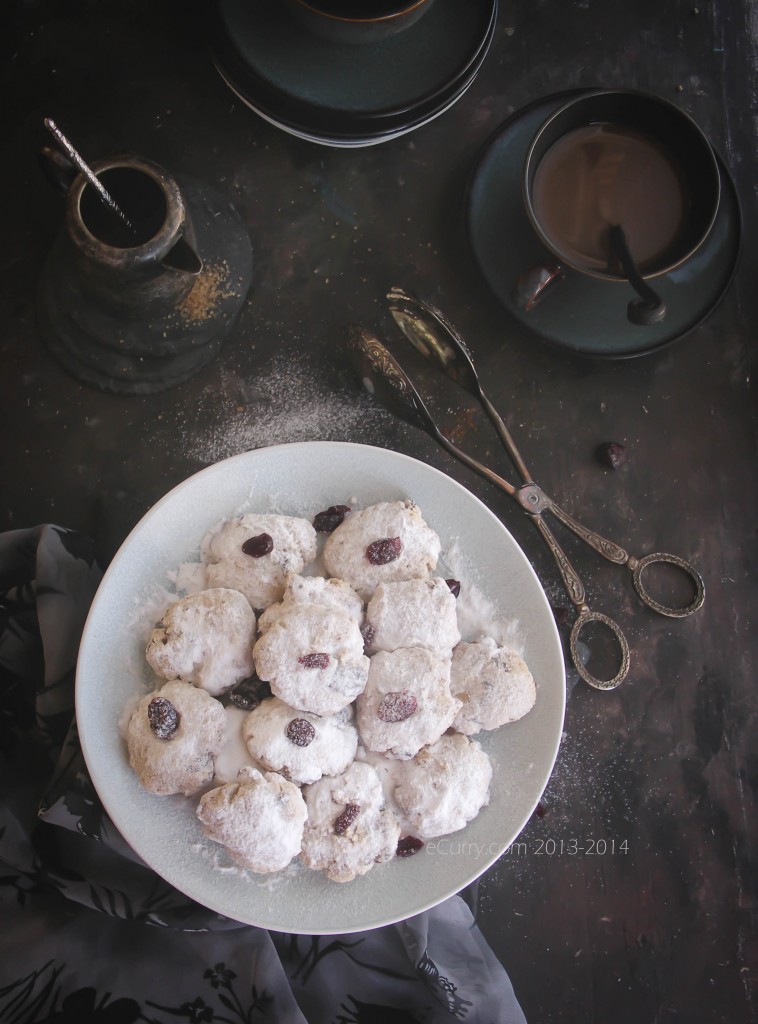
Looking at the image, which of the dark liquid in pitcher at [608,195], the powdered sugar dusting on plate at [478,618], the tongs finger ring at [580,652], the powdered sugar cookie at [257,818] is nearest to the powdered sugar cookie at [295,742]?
the powdered sugar cookie at [257,818]

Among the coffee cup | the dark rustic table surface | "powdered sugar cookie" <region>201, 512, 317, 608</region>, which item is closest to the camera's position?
"powdered sugar cookie" <region>201, 512, 317, 608</region>

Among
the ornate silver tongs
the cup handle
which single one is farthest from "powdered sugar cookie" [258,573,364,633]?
the cup handle

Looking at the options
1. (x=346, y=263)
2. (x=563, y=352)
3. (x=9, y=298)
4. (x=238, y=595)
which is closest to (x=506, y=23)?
(x=346, y=263)

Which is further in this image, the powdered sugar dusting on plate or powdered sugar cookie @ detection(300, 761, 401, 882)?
the powdered sugar dusting on plate

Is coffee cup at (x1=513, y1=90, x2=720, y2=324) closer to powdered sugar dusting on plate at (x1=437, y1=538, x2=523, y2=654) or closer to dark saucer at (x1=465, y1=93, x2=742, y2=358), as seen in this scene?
dark saucer at (x1=465, y1=93, x2=742, y2=358)

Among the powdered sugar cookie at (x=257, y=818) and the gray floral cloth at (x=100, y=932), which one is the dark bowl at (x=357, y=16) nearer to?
the gray floral cloth at (x=100, y=932)

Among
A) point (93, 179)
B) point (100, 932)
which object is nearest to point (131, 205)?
point (93, 179)
